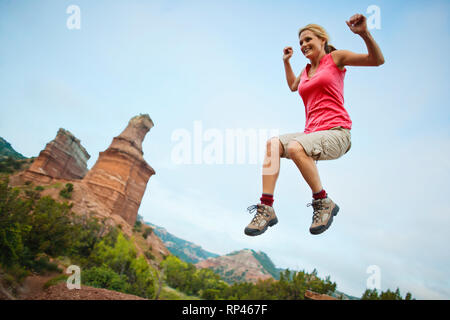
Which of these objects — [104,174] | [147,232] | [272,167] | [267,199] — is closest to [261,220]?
[267,199]

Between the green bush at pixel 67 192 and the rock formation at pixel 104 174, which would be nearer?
the green bush at pixel 67 192

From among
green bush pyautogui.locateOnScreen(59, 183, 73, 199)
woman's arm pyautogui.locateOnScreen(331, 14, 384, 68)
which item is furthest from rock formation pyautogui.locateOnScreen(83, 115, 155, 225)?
woman's arm pyautogui.locateOnScreen(331, 14, 384, 68)

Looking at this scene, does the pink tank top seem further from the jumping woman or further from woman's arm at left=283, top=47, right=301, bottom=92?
woman's arm at left=283, top=47, right=301, bottom=92

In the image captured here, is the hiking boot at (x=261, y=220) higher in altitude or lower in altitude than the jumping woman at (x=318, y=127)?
lower

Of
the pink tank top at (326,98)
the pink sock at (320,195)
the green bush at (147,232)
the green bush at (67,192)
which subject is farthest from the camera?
the green bush at (147,232)

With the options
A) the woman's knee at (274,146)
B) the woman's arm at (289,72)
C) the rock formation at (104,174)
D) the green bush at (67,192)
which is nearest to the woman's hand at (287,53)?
the woman's arm at (289,72)

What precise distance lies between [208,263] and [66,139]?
8148 centimetres

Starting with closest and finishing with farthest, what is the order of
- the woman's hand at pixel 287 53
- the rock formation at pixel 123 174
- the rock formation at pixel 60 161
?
1. the woman's hand at pixel 287 53
2. the rock formation at pixel 60 161
3. the rock formation at pixel 123 174

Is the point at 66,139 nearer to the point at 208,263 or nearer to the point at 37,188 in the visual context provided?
the point at 37,188

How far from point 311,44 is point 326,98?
54cm

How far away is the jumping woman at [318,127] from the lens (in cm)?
186

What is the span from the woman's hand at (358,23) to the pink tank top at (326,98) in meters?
0.34

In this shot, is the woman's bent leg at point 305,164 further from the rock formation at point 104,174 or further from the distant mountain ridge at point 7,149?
the distant mountain ridge at point 7,149
